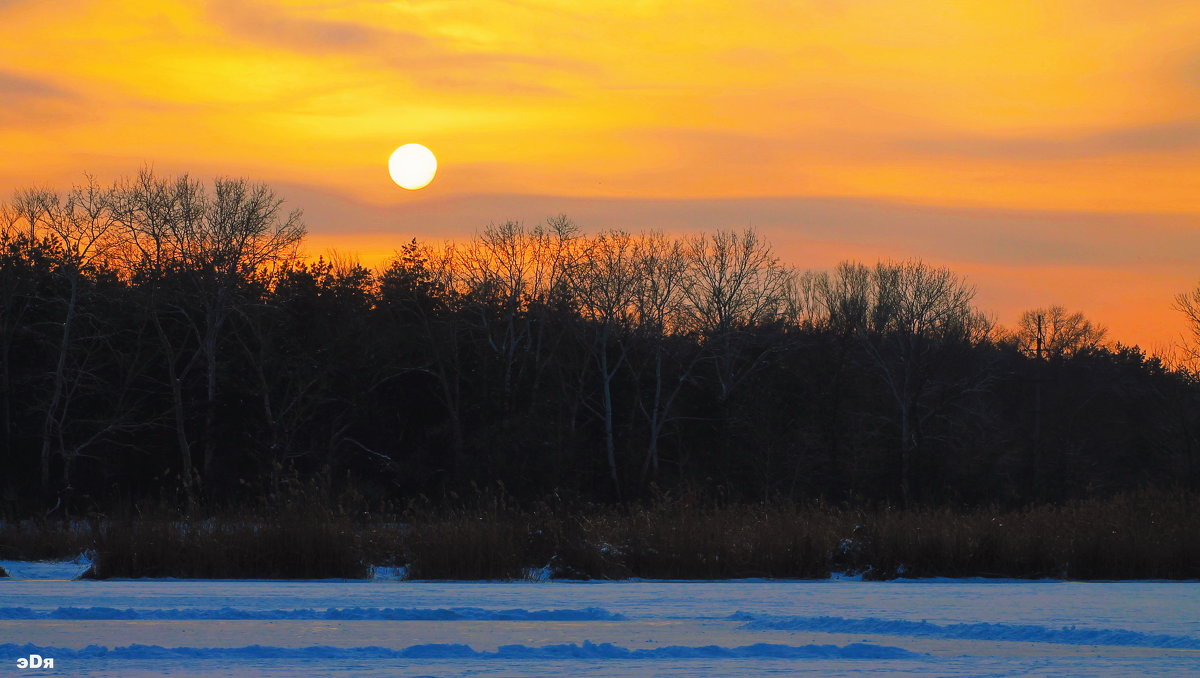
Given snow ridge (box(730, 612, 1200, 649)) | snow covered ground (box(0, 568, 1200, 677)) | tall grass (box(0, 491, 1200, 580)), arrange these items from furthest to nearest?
tall grass (box(0, 491, 1200, 580)) → snow ridge (box(730, 612, 1200, 649)) → snow covered ground (box(0, 568, 1200, 677))

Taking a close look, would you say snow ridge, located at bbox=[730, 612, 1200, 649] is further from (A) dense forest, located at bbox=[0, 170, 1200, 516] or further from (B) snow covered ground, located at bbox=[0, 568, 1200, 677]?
(A) dense forest, located at bbox=[0, 170, 1200, 516]

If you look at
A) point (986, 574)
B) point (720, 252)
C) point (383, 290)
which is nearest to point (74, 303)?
point (383, 290)

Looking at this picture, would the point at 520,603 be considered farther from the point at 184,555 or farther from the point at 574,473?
the point at 574,473

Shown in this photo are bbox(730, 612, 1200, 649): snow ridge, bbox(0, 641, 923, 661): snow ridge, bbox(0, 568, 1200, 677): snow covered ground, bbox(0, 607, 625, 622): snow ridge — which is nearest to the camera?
bbox(0, 568, 1200, 677): snow covered ground

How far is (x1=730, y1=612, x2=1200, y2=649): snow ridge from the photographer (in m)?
10.3

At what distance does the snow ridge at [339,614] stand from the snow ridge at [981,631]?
1.78 meters

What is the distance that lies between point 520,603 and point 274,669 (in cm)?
532

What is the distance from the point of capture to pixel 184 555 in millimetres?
18391

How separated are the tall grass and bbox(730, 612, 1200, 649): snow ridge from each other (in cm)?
748

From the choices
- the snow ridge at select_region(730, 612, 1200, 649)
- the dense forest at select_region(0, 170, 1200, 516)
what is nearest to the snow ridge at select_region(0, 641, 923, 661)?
the snow ridge at select_region(730, 612, 1200, 649)

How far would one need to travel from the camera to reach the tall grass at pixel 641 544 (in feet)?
60.2

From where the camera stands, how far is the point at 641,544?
63.9 feet

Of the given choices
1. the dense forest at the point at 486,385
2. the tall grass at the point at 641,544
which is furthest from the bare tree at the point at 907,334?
the tall grass at the point at 641,544

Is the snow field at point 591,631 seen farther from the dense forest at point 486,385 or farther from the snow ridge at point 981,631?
the dense forest at point 486,385
